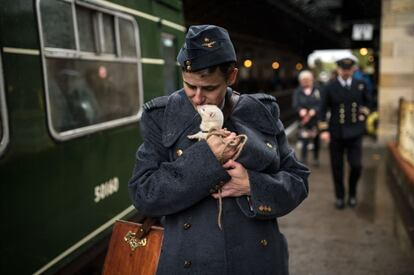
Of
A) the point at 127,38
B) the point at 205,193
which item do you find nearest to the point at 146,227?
the point at 205,193

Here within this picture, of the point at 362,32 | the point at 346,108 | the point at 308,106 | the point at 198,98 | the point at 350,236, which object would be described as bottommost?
the point at 350,236

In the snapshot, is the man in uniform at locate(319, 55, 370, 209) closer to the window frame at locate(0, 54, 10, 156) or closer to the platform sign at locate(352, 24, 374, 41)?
the window frame at locate(0, 54, 10, 156)

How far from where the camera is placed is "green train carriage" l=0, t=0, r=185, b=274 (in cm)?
270

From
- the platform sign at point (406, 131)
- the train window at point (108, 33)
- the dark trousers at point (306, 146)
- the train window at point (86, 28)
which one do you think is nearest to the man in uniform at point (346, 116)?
the platform sign at point (406, 131)

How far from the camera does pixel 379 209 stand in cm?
582

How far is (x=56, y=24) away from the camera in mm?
3207

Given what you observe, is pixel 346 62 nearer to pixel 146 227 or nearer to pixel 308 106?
pixel 308 106

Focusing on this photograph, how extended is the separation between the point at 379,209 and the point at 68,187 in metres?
4.10

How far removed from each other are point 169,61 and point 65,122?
2683 millimetres

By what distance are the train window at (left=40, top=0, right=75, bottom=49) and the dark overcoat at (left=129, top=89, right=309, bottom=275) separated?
170 cm

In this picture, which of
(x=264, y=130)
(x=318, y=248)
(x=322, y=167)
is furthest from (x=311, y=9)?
(x=264, y=130)

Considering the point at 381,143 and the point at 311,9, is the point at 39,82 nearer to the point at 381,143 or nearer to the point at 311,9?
the point at 381,143

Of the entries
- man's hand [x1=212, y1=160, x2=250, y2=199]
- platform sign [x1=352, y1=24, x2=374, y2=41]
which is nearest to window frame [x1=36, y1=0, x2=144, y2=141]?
man's hand [x1=212, y1=160, x2=250, y2=199]

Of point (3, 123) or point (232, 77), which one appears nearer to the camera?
point (232, 77)
